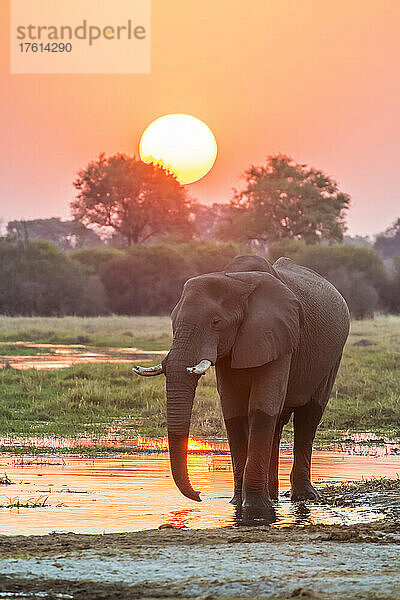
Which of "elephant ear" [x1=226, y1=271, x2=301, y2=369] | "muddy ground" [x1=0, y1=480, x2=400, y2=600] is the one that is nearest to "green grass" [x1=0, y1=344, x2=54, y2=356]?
"elephant ear" [x1=226, y1=271, x2=301, y2=369]

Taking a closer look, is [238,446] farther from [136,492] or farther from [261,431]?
[136,492]

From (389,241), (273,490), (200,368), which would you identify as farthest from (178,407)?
(389,241)

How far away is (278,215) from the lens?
66125mm

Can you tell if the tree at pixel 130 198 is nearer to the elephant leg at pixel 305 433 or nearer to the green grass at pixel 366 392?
the green grass at pixel 366 392

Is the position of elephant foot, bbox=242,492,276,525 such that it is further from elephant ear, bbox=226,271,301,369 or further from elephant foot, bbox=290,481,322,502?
elephant ear, bbox=226,271,301,369

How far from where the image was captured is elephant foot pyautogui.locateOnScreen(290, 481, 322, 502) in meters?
10.2

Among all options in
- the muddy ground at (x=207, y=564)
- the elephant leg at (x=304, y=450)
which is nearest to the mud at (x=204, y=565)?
the muddy ground at (x=207, y=564)

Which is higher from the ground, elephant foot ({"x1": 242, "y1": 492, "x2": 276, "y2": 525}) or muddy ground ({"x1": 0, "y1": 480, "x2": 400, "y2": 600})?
muddy ground ({"x1": 0, "y1": 480, "x2": 400, "y2": 600})

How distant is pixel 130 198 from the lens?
215 feet

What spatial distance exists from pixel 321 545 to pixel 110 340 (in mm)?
25564

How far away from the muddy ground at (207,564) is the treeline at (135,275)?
4263 cm

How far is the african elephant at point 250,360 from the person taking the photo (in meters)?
8.70

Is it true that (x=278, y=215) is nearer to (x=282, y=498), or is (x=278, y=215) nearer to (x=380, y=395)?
(x=380, y=395)

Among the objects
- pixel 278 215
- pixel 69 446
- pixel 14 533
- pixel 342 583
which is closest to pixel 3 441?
pixel 69 446
